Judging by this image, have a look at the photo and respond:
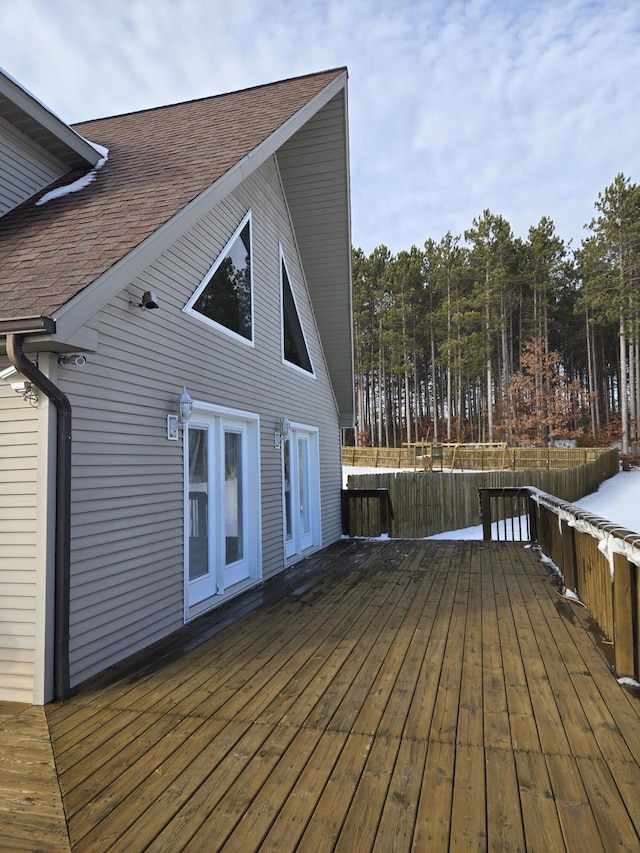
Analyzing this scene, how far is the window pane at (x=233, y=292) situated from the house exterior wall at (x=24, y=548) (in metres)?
2.18

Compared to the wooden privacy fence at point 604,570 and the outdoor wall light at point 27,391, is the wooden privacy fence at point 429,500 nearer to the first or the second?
the wooden privacy fence at point 604,570

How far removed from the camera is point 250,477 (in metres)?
6.04

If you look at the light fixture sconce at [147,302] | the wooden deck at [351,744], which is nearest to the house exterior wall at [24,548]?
the wooden deck at [351,744]

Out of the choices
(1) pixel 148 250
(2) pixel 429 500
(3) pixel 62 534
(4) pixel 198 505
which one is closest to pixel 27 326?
(1) pixel 148 250

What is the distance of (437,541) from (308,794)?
7.15 meters

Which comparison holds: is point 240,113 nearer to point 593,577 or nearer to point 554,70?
point 593,577

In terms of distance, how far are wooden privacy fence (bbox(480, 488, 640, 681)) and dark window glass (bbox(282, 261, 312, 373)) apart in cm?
388

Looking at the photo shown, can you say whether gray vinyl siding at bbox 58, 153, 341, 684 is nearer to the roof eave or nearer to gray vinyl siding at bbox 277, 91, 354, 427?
the roof eave

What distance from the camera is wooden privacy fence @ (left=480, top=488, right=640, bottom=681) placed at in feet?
10.5

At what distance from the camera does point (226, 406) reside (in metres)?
5.42

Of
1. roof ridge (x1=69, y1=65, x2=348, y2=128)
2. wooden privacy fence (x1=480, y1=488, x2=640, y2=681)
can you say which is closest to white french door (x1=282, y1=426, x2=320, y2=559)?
wooden privacy fence (x1=480, y1=488, x2=640, y2=681)

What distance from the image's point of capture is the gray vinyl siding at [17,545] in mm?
3086

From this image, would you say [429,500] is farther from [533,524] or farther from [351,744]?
[351,744]

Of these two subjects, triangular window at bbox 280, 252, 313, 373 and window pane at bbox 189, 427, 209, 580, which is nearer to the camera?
window pane at bbox 189, 427, 209, 580
